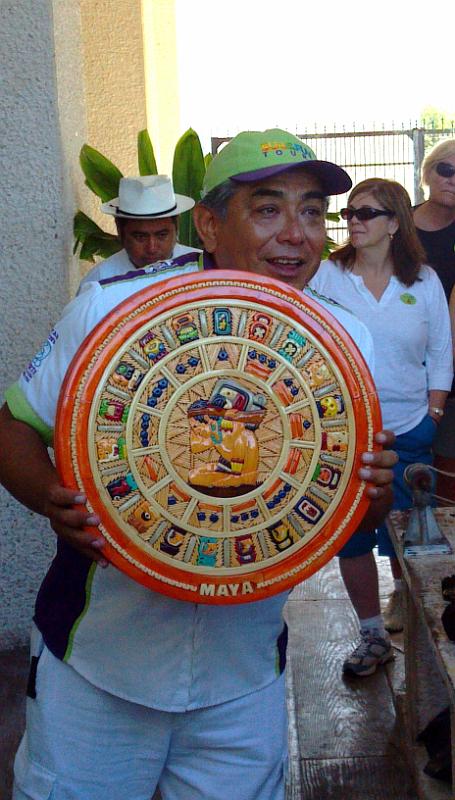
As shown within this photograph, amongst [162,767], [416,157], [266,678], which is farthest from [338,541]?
[416,157]

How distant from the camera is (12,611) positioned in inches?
174

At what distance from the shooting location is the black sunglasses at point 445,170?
4.72 metres

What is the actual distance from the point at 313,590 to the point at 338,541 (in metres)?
3.69

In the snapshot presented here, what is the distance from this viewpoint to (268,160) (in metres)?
1.97

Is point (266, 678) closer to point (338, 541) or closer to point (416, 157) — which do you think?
point (338, 541)

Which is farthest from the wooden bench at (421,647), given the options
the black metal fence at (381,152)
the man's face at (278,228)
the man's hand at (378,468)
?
the black metal fence at (381,152)

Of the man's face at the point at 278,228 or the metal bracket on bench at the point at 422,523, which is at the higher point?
the man's face at the point at 278,228

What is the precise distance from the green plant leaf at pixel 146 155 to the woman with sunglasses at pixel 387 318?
2403 millimetres

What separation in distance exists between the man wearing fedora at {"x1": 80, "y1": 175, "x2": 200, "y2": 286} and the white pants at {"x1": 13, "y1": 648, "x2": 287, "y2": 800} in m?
3.02

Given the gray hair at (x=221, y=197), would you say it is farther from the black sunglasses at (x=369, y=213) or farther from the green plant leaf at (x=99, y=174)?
the green plant leaf at (x=99, y=174)

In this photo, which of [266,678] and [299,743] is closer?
[266,678]

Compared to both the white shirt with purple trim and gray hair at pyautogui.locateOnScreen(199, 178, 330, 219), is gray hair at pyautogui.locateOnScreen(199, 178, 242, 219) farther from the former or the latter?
the white shirt with purple trim

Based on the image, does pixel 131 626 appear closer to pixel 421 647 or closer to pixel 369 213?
pixel 421 647

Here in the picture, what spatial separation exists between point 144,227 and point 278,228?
311cm
